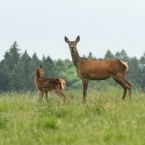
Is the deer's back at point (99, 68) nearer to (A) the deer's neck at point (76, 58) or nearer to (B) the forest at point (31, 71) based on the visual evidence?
(A) the deer's neck at point (76, 58)

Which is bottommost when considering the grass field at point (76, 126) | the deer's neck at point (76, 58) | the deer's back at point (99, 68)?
the grass field at point (76, 126)

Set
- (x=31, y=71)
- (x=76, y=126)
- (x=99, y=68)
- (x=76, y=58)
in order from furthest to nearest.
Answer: (x=31, y=71)
(x=76, y=58)
(x=99, y=68)
(x=76, y=126)

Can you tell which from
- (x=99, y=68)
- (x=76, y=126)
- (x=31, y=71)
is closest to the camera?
(x=76, y=126)

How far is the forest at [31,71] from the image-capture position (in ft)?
267

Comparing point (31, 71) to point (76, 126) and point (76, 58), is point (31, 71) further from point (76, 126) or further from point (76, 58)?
point (76, 126)


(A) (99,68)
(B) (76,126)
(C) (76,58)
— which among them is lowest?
(B) (76,126)

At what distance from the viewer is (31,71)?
87625 millimetres

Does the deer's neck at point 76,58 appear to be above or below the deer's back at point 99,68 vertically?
above

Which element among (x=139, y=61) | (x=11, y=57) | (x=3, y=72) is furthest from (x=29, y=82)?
(x=139, y=61)

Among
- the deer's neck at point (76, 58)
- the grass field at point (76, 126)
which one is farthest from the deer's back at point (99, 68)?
the grass field at point (76, 126)

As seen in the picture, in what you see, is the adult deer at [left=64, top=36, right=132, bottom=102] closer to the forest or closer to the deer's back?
the deer's back

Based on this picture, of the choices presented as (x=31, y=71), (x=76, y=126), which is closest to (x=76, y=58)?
(x=76, y=126)

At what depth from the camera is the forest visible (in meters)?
81.4

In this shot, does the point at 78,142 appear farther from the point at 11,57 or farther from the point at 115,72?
the point at 11,57
